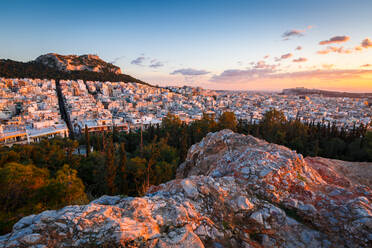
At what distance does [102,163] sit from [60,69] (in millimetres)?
114599

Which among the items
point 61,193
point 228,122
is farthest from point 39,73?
point 61,193

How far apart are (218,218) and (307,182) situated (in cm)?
306

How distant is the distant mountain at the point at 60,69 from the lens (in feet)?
283

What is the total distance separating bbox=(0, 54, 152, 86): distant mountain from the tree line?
80550 mm

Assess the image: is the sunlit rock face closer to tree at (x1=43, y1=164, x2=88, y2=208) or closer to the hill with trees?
tree at (x1=43, y1=164, x2=88, y2=208)

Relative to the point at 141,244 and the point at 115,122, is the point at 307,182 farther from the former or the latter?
the point at 115,122

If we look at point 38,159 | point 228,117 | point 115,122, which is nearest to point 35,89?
point 115,122

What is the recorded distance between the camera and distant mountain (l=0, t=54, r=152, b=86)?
86.3 meters

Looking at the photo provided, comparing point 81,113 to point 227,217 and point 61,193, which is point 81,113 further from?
point 227,217

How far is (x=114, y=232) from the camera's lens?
2.92 m

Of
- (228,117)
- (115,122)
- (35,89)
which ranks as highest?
(35,89)

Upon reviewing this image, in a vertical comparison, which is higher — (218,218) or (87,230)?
(87,230)

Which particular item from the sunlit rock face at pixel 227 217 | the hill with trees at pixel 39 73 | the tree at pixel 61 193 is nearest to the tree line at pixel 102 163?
the tree at pixel 61 193

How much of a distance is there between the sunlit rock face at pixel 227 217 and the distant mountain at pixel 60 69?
10991 cm
